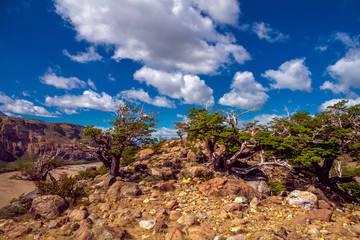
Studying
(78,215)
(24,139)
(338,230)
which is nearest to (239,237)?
(338,230)

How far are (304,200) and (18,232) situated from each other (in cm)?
1468

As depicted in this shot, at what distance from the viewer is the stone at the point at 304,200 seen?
966cm

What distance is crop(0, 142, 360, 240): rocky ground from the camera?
696 centimetres

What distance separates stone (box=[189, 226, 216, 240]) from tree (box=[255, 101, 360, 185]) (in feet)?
27.8

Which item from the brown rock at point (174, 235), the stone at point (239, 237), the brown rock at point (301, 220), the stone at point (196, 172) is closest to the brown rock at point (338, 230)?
the brown rock at point (301, 220)

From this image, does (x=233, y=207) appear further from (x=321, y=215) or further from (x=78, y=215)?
(x=78, y=215)

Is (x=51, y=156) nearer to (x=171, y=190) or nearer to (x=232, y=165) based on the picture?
(x=171, y=190)

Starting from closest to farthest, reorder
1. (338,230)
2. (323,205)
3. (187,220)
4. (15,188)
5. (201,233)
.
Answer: (201,233) → (338,230) → (187,220) → (323,205) → (15,188)

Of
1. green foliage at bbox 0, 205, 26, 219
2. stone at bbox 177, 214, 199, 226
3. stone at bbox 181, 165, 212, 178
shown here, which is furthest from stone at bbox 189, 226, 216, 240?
green foliage at bbox 0, 205, 26, 219

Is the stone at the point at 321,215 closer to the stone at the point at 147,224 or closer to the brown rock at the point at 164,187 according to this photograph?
the stone at the point at 147,224

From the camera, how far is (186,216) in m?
8.12

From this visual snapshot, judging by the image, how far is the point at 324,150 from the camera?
43.7ft

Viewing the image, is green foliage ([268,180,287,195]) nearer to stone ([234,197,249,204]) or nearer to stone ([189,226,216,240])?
stone ([234,197,249,204])

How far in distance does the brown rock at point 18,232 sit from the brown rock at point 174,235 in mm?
6333
